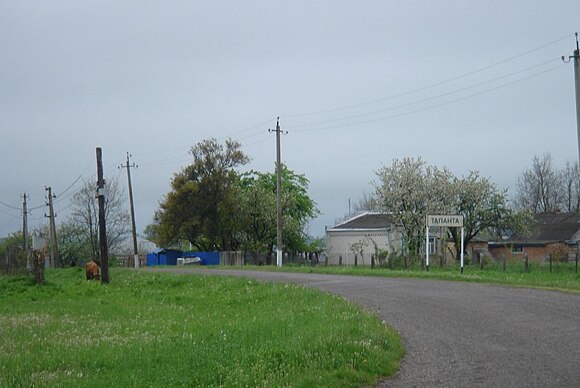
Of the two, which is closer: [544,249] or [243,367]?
[243,367]

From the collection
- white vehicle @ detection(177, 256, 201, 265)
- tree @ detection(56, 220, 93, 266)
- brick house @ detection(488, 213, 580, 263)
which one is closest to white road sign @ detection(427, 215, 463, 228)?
brick house @ detection(488, 213, 580, 263)

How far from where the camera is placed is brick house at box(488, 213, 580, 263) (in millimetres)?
62219

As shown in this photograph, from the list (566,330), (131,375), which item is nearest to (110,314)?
(131,375)

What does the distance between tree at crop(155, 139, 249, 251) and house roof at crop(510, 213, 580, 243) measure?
25.8 m

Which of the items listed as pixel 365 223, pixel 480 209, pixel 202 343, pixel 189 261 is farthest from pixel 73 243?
pixel 202 343

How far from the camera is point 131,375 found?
1011 centimetres

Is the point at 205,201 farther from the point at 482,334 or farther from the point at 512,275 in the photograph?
the point at 482,334

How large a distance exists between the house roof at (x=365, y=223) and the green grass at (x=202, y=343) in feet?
136

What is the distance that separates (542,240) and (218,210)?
28.8 meters

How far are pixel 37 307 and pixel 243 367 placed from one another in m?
14.1

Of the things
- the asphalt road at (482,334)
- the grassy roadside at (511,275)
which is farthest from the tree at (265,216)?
the asphalt road at (482,334)

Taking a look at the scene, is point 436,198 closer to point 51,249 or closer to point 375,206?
point 375,206

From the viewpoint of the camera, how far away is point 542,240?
2496 inches

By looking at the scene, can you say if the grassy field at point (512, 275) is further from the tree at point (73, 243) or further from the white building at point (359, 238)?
the tree at point (73, 243)
